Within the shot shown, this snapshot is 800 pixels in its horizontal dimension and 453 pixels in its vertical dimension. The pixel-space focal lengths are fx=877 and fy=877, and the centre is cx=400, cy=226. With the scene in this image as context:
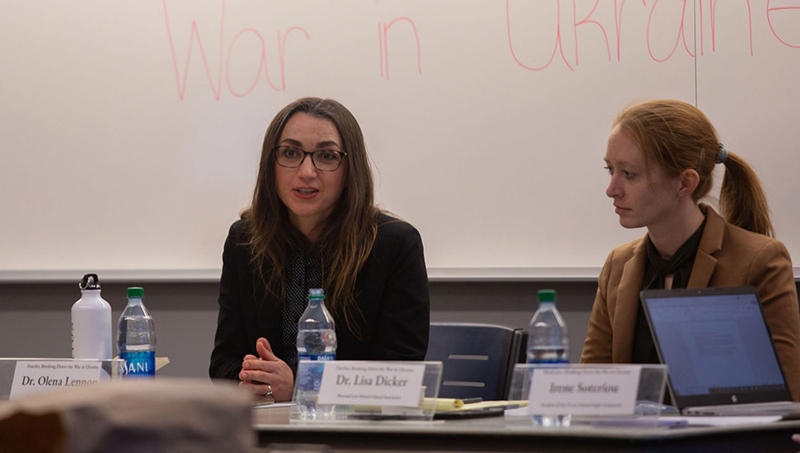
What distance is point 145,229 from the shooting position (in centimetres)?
290

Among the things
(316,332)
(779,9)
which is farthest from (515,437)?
(779,9)

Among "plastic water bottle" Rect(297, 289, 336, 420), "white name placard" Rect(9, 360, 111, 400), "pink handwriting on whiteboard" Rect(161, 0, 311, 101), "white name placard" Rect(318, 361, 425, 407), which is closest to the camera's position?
"white name placard" Rect(318, 361, 425, 407)

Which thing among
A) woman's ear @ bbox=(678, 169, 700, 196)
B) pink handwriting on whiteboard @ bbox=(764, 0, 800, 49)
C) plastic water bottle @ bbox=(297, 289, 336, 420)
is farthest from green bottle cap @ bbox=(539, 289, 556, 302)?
pink handwriting on whiteboard @ bbox=(764, 0, 800, 49)

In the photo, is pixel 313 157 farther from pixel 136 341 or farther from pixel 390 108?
pixel 390 108

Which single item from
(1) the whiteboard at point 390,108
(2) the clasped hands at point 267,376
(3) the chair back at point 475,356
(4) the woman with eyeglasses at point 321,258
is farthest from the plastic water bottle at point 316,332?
(1) the whiteboard at point 390,108

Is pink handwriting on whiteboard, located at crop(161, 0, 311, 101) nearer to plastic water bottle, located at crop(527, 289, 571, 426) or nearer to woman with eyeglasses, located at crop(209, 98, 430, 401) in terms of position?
woman with eyeglasses, located at crop(209, 98, 430, 401)

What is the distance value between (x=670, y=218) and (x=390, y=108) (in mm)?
1094

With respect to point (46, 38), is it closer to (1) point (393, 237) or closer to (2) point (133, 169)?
(2) point (133, 169)

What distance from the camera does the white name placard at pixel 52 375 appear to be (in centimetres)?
153

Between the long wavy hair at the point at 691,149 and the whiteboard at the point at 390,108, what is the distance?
0.57 metres

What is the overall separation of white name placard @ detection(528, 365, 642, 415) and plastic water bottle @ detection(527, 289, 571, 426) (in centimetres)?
16

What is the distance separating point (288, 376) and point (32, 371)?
49 centimetres

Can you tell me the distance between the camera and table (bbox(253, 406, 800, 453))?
1.05m


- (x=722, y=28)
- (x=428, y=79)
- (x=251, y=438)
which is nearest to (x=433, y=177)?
(x=428, y=79)
